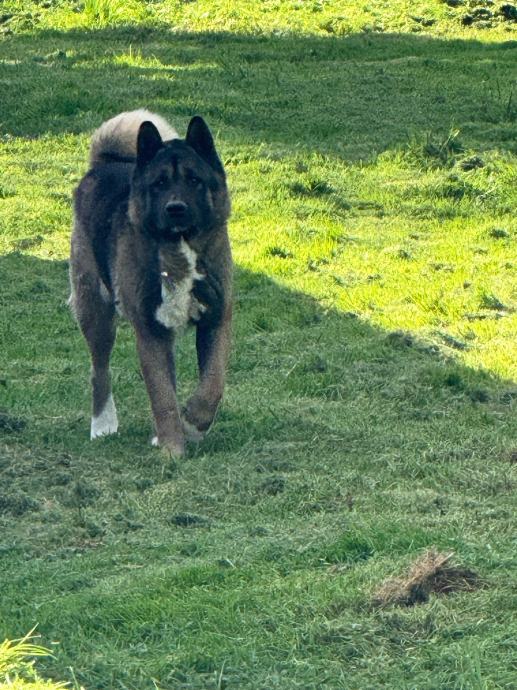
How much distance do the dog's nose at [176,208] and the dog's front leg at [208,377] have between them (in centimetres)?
63

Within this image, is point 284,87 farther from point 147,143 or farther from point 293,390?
point 147,143

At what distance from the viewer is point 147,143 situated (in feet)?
26.8

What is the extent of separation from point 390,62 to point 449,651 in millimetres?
14444

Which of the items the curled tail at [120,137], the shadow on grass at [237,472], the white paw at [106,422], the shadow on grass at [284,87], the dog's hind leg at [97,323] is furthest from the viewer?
the shadow on grass at [284,87]

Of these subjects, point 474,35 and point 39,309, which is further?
point 474,35

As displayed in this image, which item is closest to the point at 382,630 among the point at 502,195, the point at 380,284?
the point at 380,284

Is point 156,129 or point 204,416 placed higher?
point 156,129

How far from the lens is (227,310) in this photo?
330 inches

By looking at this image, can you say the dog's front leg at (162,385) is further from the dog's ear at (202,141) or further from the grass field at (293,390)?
the dog's ear at (202,141)

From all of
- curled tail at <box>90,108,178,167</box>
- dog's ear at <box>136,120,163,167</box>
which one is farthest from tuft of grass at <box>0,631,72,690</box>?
curled tail at <box>90,108,178,167</box>

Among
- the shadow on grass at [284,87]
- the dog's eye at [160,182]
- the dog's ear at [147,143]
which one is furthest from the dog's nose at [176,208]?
the shadow on grass at [284,87]

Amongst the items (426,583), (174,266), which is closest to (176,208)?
(174,266)

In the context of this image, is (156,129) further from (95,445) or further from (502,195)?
(502,195)

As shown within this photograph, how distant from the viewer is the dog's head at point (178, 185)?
8117 mm
